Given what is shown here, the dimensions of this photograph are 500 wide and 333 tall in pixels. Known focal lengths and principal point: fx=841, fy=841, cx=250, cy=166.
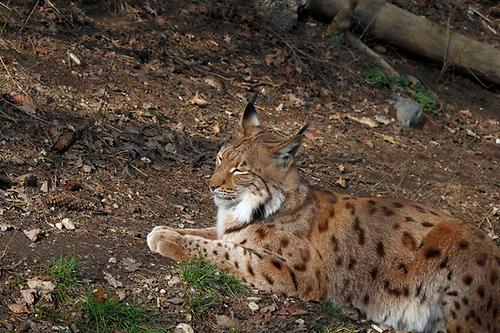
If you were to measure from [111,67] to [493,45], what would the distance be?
746 cm

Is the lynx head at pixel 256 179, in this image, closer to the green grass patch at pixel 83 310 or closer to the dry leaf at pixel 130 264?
the dry leaf at pixel 130 264

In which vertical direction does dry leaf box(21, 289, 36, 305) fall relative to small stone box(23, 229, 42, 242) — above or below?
above

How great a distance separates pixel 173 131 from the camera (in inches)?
343

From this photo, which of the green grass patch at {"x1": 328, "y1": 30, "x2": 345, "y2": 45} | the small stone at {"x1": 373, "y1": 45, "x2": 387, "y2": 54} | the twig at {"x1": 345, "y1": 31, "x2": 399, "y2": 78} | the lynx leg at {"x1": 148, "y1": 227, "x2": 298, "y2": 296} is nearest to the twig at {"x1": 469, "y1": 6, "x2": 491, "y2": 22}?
the small stone at {"x1": 373, "y1": 45, "x2": 387, "y2": 54}

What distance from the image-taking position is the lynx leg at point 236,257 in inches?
246

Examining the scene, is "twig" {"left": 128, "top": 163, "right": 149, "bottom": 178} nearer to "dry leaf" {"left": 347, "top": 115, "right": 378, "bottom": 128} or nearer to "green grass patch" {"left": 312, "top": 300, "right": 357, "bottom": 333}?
"green grass patch" {"left": 312, "top": 300, "right": 357, "bottom": 333}

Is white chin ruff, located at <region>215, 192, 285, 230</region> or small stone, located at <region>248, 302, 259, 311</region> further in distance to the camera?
white chin ruff, located at <region>215, 192, 285, 230</region>

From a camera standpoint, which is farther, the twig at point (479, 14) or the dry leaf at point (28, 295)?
the twig at point (479, 14)

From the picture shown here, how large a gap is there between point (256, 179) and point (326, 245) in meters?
0.73

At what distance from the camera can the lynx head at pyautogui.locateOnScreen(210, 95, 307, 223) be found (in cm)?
641

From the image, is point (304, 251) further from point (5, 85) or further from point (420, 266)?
point (5, 85)

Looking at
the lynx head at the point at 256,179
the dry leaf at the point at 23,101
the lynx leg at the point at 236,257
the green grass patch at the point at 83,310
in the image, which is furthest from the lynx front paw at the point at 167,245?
the dry leaf at the point at 23,101

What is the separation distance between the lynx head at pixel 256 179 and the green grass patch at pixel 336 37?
18.8 ft

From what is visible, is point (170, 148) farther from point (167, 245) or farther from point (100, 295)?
point (100, 295)
